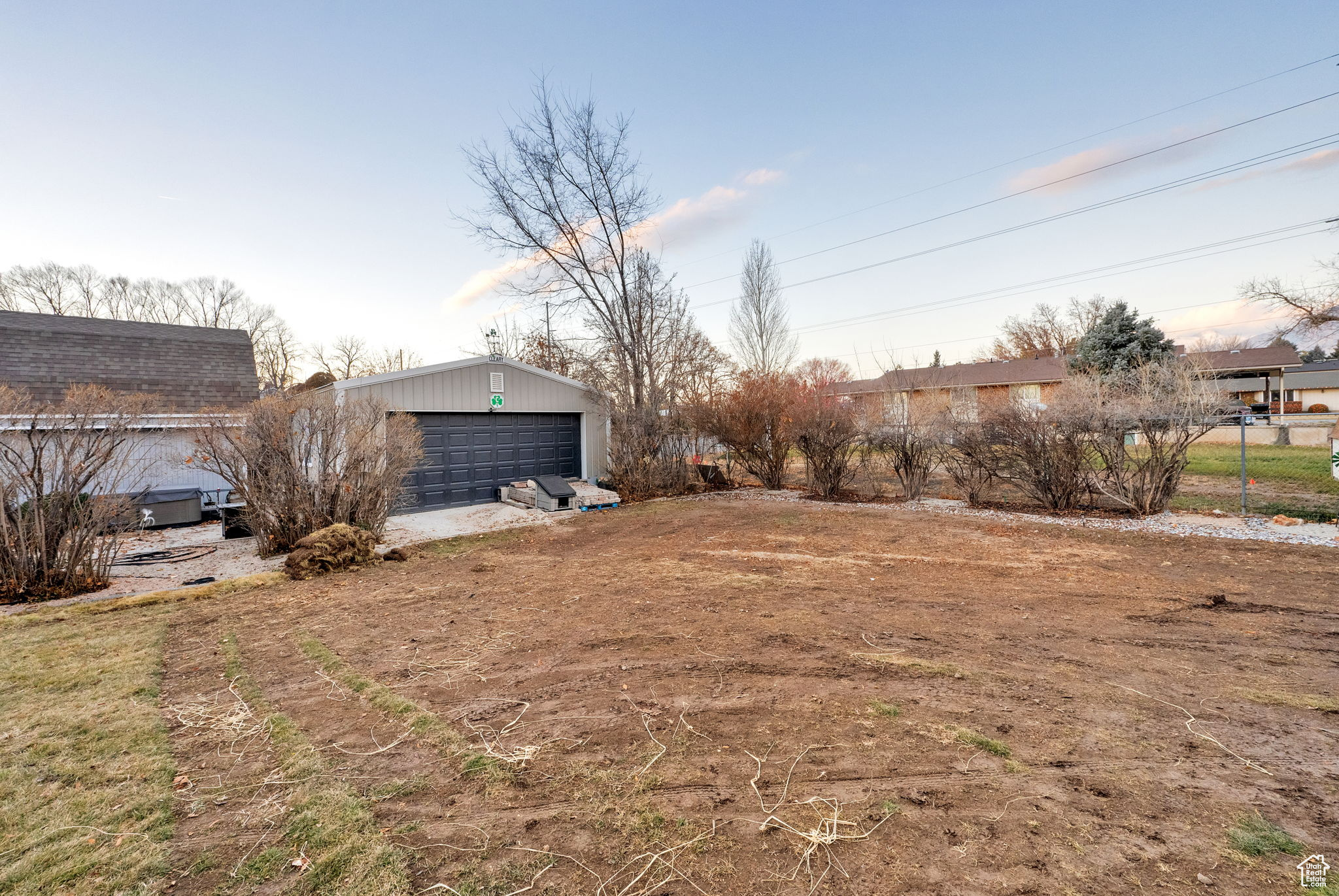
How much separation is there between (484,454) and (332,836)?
Answer: 9.87 m

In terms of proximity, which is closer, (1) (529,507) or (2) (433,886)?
(2) (433,886)

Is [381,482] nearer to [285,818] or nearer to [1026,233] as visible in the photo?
[285,818]

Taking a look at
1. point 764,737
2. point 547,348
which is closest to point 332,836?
point 764,737

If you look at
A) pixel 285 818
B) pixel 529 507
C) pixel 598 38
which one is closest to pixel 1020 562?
pixel 285 818

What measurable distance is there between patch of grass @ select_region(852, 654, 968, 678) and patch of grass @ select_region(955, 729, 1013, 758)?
69 cm

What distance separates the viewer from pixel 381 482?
7836 millimetres

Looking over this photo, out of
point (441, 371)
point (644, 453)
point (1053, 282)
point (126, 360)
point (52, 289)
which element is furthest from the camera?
point (52, 289)

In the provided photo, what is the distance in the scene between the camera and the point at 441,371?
34.2 ft

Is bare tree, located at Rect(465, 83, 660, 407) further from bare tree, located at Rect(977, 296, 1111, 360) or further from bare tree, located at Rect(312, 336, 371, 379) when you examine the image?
bare tree, located at Rect(977, 296, 1111, 360)

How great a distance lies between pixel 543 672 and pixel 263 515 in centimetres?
608

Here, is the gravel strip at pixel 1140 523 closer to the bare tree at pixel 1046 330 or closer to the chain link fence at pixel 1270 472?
the chain link fence at pixel 1270 472

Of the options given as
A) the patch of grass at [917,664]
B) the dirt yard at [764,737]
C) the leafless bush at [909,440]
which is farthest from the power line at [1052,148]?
the patch of grass at [917,664]

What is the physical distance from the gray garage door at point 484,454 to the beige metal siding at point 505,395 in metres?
0.27

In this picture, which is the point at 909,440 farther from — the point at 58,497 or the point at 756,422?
the point at 58,497
